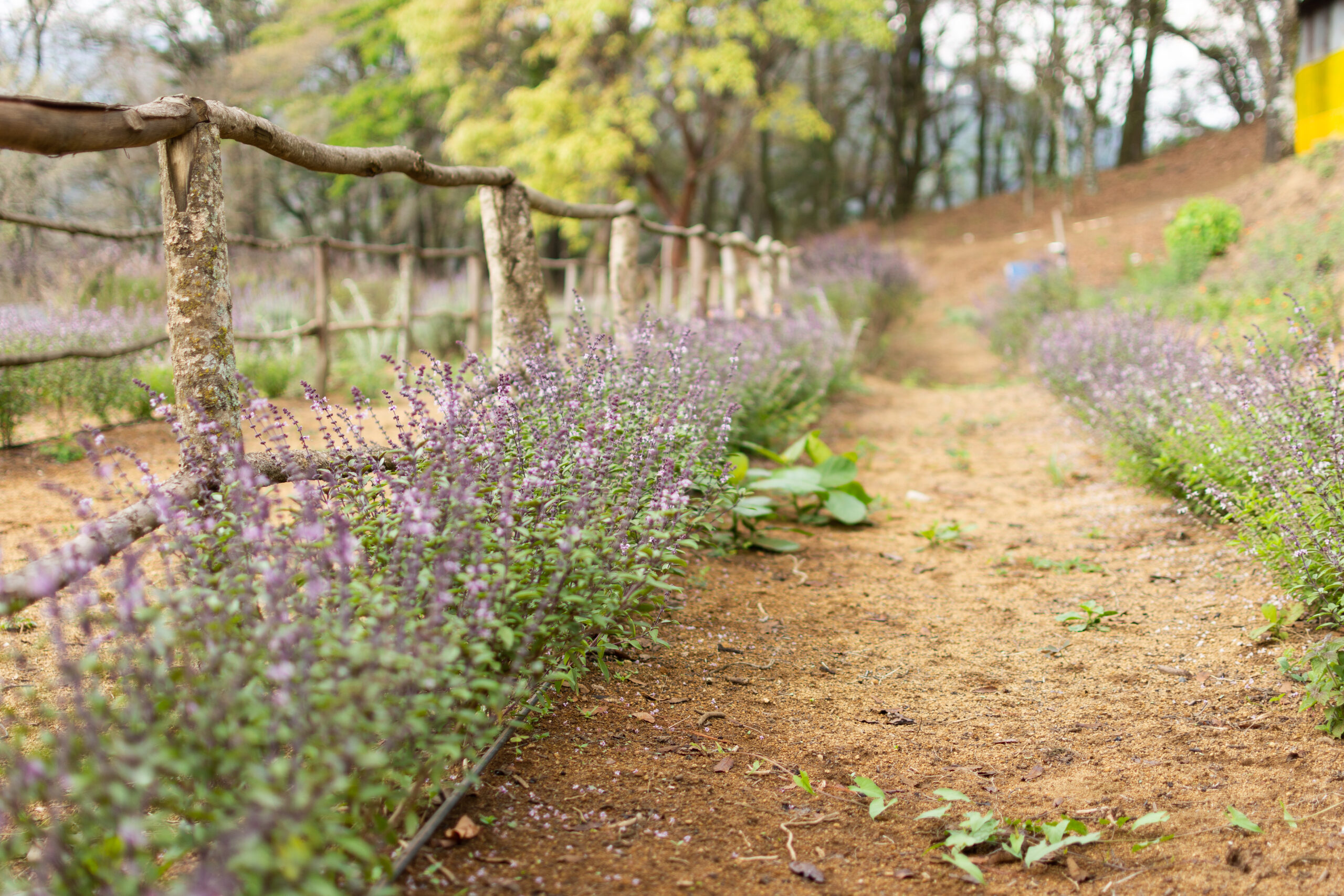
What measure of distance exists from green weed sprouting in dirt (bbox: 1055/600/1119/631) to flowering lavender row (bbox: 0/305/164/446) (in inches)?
207

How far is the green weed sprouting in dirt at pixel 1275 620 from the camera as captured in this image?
299cm

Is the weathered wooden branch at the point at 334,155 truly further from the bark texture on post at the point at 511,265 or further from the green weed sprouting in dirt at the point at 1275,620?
the green weed sprouting in dirt at the point at 1275,620

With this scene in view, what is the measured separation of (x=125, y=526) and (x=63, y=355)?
347 centimetres

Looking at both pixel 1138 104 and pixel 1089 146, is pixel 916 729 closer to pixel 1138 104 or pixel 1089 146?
pixel 1089 146

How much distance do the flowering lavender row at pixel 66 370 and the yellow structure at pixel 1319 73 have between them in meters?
16.9

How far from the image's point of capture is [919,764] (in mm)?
2451

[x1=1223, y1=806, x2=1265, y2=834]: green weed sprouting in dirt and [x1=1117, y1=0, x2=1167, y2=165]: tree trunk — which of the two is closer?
[x1=1223, y1=806, x2=1265, y2=834]: green weed sprouting in dirt

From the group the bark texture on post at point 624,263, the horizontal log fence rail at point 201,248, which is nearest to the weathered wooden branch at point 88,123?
the horizontal log fence rail at point 201,248

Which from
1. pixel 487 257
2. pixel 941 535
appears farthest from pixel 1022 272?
pixel 487 257

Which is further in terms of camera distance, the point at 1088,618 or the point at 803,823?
the point at 1088,618

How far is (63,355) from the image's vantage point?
4543 mm

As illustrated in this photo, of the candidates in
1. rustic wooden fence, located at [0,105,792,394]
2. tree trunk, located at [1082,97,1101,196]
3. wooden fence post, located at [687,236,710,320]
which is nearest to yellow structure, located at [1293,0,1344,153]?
tree trunk, located at [1082,97,1101,196]

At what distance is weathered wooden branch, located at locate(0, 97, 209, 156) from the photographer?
1691 mm

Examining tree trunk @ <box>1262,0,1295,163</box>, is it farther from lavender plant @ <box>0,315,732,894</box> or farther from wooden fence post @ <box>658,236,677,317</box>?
lavender plant @ <box>0,315,732,894</box>
